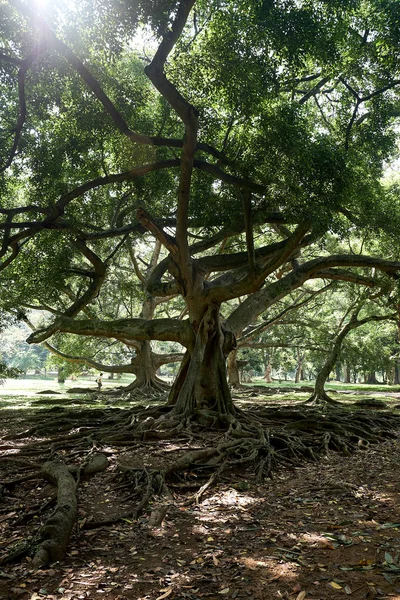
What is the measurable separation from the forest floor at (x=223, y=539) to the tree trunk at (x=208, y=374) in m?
3.03

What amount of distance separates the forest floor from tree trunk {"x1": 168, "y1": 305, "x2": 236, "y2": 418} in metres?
3.03

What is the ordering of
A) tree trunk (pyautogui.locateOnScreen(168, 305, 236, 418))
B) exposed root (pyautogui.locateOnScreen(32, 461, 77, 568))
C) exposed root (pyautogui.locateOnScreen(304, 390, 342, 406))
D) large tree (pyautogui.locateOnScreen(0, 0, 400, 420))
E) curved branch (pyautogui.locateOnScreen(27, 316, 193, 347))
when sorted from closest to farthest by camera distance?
exposed root (pyautogui.locateOnScreen(32, 461, 77, 568))
large tree (pyautogui.locateOnScreen(0, 0, 400, 420))
tree trunk (pyautogui.locateOnScreen(168, 305, 236, 418))
curved branch (pyautogui.locateOnScreen(27, 316, 193, 347))
exposed root (pyautogui.locateOnScreen(304, 390, 342, 406))

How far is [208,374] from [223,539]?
5773 mm

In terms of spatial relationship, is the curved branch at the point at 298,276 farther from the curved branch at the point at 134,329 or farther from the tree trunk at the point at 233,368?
the tree trunk at the point at 233,368

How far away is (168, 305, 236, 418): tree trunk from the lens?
32.0ft

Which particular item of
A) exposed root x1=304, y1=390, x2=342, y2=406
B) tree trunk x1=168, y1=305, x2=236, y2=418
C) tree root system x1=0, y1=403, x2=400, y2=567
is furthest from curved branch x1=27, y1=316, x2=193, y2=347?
exposed root x1=304, y1=390, x2=342, y2=406

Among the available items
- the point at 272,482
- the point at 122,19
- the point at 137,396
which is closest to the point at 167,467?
the point at 272,482

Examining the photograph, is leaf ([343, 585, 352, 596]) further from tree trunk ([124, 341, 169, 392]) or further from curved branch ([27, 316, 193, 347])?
tree trunk ([124, 341, 169, 392])

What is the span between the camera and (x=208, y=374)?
997cm

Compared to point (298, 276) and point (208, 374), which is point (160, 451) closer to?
point (208, 374)

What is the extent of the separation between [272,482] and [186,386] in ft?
13.3

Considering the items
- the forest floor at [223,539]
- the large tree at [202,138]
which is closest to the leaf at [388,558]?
the forest floor at [223,539]

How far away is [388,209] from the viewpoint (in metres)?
11.4

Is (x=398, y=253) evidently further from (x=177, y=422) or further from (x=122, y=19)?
(x=122, y=19)
